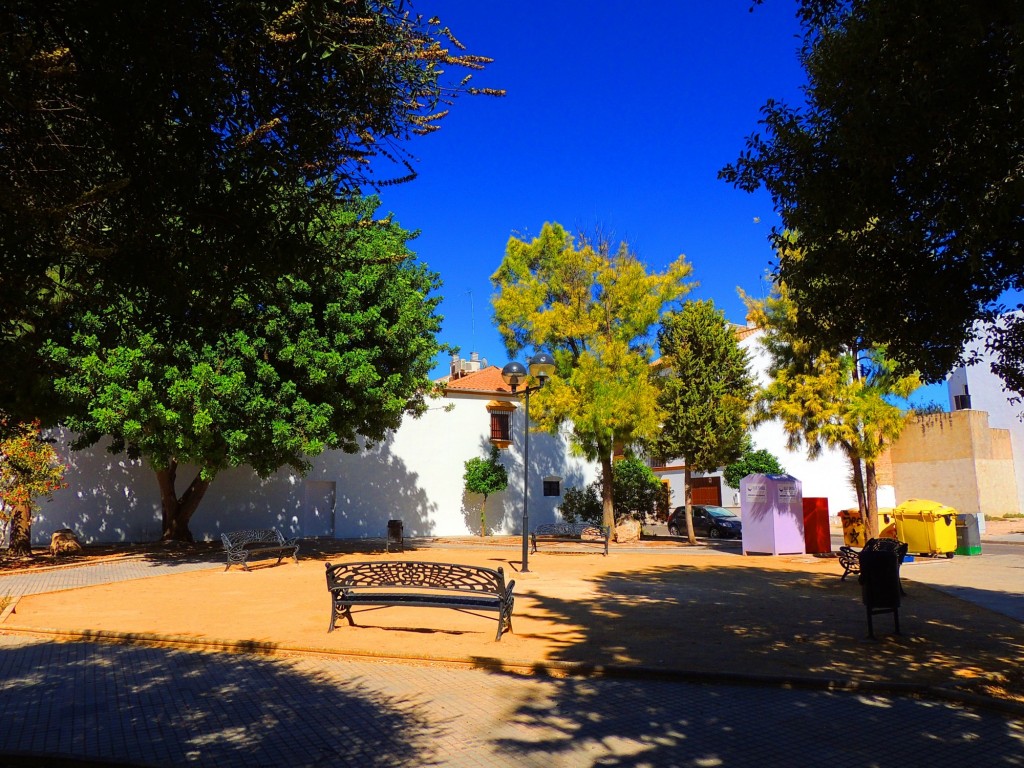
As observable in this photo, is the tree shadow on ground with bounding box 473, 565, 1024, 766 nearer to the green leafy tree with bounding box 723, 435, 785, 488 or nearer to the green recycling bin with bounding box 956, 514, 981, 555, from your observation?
the green recycling bin with bounding box 956, 514, 981, 555

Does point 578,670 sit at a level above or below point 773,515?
below

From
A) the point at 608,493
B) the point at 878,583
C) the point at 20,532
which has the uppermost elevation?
the point at 608,493

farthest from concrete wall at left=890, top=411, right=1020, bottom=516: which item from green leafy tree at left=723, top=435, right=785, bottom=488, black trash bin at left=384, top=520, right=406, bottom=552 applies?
black trash bin at left=384, top=520, right=406, bottom=552

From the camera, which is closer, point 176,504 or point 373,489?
point 176,504

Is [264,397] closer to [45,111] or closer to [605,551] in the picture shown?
[605,551]

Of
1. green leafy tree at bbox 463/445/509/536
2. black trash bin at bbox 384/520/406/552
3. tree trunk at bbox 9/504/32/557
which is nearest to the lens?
tree trunk at bbox 9/504/32/557

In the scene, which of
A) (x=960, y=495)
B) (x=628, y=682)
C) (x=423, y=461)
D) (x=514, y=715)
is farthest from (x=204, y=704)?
(x=960, y=495)

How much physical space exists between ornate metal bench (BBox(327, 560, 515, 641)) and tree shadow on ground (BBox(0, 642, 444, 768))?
4.89ft

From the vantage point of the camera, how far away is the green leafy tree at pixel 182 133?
399 centimetres

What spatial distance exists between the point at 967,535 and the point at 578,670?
17714 mm

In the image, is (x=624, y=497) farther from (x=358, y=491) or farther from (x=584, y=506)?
(x=358, y=491)

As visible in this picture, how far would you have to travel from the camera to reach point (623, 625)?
363 inches

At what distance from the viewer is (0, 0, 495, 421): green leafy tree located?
Answer: 3992mm

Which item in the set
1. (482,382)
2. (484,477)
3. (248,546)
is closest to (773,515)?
(484,477)
